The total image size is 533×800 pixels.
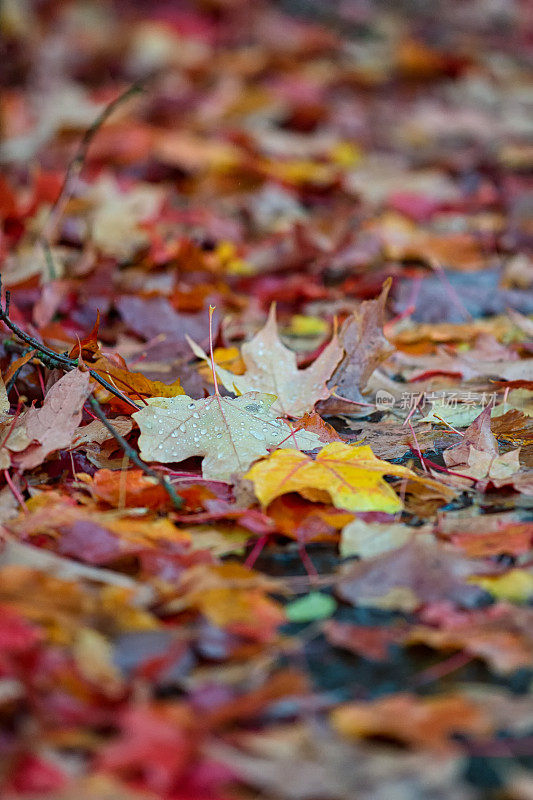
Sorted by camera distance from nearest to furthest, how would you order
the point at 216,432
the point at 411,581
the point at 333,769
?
the point at 333,769 → the point at 411,581 → the point at 216,432

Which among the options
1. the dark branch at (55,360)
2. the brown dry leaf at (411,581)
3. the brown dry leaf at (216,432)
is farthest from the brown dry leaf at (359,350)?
the brown dry leaf at (411,581)

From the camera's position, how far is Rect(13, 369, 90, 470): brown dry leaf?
91 centimetres

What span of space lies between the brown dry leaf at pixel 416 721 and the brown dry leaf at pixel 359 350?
0.60m

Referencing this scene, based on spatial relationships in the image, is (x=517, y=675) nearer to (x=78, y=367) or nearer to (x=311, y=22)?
(x=78, y=367)

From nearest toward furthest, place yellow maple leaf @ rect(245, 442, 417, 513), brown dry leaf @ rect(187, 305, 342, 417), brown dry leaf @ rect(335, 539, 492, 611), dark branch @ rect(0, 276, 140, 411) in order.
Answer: brown dry leaf @ rect(335, 539, 492, 611)
yellow maple leaf @ rect(245, 442, 417, 513)
dark branch @ rect(0, 276, 140, 411)
brown dry leaf @ rect(187, 305, 342, 417)

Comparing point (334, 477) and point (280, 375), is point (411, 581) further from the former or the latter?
point (280, 375)

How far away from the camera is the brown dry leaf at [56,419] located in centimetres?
A: 91

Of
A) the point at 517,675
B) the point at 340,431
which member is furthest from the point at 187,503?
the point at 517,675

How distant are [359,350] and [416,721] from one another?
66 centimetres

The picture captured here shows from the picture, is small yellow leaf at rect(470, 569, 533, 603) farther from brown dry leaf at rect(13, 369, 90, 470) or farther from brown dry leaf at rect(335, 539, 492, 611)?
brown dry leaf at rect(13, 369, 90, 470)

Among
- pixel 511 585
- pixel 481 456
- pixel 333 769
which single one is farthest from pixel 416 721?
pixel 481 456

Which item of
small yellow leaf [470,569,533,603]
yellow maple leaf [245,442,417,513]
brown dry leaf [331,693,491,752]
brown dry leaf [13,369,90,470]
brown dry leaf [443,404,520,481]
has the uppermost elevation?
brown dry leaf [13,369,90,470]

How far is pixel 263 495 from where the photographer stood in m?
0.86

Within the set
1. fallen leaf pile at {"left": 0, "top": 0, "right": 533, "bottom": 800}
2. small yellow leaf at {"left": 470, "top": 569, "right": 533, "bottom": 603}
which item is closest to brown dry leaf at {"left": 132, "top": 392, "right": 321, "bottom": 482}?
fallen leaf pile at {"left": 0, "top": 0, "right": 533, "bottom": 800}
